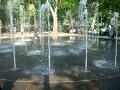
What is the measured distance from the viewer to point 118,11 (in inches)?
1517

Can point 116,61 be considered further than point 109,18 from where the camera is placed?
No

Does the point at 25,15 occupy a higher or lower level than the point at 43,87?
higher

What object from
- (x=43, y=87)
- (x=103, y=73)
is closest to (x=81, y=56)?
(x=103, y=73)

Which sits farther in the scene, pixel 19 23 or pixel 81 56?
pixel 19 23

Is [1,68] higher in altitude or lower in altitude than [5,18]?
lower

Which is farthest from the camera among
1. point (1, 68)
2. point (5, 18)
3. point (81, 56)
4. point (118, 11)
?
point (5, 18)

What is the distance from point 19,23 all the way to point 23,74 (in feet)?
109

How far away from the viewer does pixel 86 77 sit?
11484 mm

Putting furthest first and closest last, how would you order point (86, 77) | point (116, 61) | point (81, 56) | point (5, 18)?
1. point (5, 18)
2. point (81, 56)
3. point (116, 61)
4. point (86, 77)

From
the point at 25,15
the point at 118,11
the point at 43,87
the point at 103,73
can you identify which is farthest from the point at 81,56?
the point at 25,15

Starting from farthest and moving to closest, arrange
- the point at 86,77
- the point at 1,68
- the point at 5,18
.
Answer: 1. the point at 5,18
2. the point at 1,68
3. the point at 86,77

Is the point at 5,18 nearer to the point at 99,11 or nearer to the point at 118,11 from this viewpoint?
the point at 99,11

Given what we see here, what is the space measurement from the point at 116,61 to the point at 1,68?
19.4 ft

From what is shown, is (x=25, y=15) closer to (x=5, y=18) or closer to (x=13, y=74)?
(x=5, y=18)
